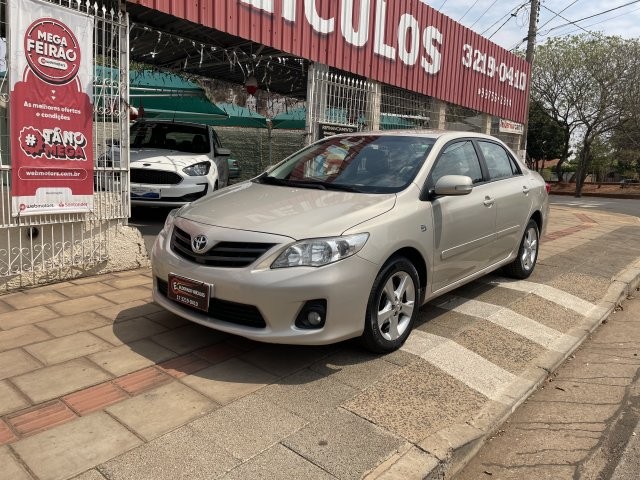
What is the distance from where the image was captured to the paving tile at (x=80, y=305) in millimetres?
4324

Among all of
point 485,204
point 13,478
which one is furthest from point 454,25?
point 13,478

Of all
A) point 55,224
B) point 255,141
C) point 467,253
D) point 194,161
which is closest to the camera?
point 467,253

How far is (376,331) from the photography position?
11.7 feet

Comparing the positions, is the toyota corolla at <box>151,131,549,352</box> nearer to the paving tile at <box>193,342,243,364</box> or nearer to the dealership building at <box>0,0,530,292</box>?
the paving tile at <box>193,342,243,364</box>

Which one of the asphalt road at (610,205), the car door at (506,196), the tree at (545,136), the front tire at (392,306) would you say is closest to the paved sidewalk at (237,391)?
the front tire at (392,306)

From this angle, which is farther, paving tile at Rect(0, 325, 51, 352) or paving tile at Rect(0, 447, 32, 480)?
paving tile at Rect(0, 325, 51, 352)

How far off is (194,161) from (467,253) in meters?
5.03

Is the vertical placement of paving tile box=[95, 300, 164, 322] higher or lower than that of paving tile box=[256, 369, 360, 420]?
higher

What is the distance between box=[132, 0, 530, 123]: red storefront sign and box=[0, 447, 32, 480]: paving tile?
4.65 m

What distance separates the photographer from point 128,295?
478 cm

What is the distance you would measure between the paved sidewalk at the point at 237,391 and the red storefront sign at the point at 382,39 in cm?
362

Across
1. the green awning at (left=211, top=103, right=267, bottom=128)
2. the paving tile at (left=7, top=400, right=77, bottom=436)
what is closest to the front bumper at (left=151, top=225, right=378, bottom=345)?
the paving tile at (left=7, top=400, right=77, bottom=436)

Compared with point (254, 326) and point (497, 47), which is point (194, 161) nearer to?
point (254, 326)

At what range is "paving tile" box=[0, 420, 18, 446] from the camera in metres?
2.54
